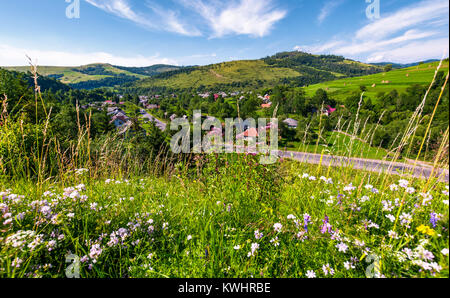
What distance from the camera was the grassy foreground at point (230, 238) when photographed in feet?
4.98

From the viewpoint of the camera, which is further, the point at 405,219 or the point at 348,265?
the point at 405,219

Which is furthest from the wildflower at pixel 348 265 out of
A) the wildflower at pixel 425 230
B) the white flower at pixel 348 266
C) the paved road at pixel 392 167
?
the paved road at pixel 392 167

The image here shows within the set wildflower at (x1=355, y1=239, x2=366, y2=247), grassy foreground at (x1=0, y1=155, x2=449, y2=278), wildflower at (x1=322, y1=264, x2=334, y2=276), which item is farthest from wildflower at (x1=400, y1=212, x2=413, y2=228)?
wildflower at (x1=322, y1=264, x2=334, y2=276)

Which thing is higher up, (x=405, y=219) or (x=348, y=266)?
(x=405, y=219)

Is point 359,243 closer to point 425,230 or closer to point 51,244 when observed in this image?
point 425,230

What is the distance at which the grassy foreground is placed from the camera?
1.52m

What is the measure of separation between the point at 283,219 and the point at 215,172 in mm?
1838

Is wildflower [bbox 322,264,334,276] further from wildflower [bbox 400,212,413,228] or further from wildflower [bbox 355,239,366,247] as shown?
wildflower [bbox 400,212,413,228]

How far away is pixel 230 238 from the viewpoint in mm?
2041

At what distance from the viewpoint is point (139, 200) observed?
292 cm

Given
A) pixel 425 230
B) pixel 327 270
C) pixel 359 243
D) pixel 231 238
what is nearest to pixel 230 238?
pixel 231 238
